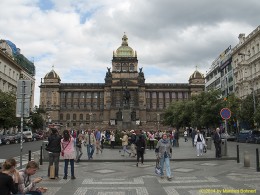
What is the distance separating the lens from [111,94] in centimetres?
13762

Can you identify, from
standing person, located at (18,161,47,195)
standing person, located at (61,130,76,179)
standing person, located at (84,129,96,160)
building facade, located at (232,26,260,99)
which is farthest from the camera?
building facade, located at (232,26,260,99)

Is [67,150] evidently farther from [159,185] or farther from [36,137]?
[36,137]

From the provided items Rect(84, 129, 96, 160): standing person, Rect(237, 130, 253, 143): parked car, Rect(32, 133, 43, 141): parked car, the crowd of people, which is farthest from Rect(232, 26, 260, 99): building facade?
Rect(32, 133, 43, 141): parked car

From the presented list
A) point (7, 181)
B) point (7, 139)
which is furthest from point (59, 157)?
point (7, 139)

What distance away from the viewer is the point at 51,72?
475 ft

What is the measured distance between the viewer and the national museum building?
450 ft

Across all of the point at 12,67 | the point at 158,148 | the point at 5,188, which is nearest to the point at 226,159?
the point at 158,148

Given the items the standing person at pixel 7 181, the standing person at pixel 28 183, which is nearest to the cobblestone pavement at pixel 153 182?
the standing person at pixel 28 183

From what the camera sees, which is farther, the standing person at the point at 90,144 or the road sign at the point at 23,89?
the standing person at the point at 90,144

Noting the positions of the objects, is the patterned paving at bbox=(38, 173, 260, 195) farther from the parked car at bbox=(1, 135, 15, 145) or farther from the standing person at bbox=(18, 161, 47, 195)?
the parked car at bbox=(1, 135, 15, 145)

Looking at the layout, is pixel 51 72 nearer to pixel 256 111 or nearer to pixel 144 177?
pixel 256 111

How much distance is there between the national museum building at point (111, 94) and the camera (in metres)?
137

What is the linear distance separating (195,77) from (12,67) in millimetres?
91788

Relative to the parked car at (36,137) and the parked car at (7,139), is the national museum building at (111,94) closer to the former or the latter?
the parked car at (36,137)
